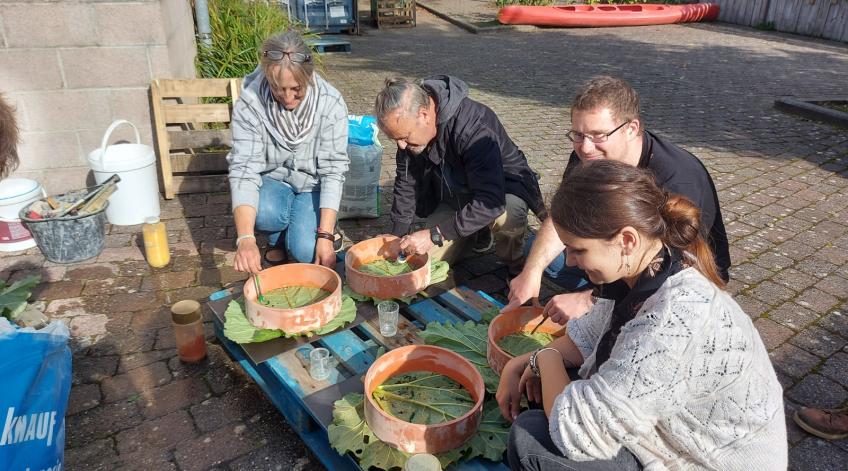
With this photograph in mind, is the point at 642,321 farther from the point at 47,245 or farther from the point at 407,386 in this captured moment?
the point at 47,245

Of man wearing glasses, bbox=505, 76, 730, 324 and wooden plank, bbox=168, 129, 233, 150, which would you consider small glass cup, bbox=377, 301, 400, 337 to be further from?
wooden plank, bbox=168, 129, 233, 150

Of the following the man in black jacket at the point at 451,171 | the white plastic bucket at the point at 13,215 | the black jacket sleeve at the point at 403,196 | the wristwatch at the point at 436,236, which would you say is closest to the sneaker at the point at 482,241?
the man in black jacket at the point at 451,171

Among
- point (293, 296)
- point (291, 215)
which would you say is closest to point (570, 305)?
point (293, 296)

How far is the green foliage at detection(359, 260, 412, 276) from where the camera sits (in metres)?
3.40

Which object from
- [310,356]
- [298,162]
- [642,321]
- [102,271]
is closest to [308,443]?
[310,356]

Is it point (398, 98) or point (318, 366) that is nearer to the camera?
point (318, 366)

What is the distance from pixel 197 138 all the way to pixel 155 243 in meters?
1.47

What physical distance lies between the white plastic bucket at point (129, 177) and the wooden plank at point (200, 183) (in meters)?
0.43

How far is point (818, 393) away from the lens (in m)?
3.00

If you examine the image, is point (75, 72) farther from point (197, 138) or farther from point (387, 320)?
point (387, 320)

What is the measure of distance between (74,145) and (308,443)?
12.3ft

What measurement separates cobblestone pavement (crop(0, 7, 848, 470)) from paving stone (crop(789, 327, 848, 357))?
0.01 meters

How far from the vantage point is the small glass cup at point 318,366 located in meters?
2.55

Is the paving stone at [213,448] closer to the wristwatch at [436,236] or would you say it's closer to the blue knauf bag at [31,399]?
the blue knauf bag at [31,399]
